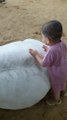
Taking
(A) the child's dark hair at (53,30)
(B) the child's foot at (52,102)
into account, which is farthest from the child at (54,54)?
(B) the child's foot at (52,102)

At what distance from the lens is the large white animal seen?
1.92 meters

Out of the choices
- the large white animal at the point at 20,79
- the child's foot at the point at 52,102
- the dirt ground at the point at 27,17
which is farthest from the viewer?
the dirt ground at the point at 27,17

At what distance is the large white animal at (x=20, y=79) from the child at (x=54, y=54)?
0.06 m

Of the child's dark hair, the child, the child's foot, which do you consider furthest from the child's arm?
the child's foot

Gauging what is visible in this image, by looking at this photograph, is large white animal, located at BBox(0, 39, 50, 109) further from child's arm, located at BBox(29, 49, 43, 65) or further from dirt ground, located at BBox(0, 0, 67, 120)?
dirt ground, located at BBox(0, 0, 67, 120)

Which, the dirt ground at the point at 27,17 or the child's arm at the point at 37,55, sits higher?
the child's arm at the point at 37,55

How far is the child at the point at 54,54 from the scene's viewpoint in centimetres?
194

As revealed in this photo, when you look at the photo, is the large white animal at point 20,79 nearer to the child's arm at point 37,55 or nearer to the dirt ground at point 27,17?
the child's arm at point 37,55

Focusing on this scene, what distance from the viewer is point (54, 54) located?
1.94 meters

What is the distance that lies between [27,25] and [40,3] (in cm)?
62

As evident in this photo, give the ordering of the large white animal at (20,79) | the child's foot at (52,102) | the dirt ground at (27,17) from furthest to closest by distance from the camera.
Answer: the dirt ground at (27,17), the child's foot at (52,102), the large white animal at (20,79)

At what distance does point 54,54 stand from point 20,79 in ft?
0.93

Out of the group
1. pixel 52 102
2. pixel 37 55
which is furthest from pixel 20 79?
pixel 52 102

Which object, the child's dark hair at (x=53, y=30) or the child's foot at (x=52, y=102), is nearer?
the child's dark hair at (x=53, y=30)
